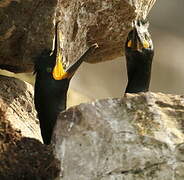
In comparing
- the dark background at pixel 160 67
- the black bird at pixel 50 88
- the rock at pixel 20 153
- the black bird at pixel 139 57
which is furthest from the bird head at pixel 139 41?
the dark background at pixel 160 67

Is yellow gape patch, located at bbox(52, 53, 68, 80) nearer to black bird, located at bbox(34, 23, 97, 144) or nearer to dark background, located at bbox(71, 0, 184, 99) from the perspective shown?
black bird, located at bbox(34, 23, 97, 144)

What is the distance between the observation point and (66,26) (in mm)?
3389

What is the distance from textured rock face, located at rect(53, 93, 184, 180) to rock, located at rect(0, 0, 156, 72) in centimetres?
46

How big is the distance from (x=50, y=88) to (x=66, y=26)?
1.09 ft

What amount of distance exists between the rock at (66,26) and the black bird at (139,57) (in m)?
0.24

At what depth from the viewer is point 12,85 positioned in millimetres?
3426

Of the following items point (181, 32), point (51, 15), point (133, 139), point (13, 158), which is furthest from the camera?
point (181, 32)

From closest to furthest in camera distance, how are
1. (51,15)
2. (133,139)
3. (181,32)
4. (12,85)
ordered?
(133,139), (51,15), (12,85), (181,32)

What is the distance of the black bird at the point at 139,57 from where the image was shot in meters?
3.27

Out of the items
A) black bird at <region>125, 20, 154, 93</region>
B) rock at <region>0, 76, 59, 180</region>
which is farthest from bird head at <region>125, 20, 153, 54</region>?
rock at <region>0, 76, 59, 180</region>

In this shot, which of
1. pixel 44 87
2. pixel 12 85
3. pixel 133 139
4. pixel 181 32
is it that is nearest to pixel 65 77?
pixel 44 87

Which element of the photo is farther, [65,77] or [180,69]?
[180,69]

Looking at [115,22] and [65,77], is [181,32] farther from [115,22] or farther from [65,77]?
[65,77]

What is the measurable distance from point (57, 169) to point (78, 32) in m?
0.84
